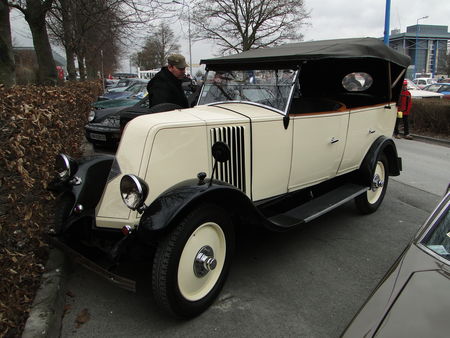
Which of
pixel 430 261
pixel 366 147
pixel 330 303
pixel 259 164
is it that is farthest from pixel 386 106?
pixel 430 261

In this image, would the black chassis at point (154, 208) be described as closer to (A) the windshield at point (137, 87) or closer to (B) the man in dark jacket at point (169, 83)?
(B) the man in dark jacket at point (169, 83)

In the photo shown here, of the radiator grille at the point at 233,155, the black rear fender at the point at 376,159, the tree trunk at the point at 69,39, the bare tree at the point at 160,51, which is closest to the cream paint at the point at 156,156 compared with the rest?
the radiator grille at the point at 233,155

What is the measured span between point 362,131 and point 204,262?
3.02 metres

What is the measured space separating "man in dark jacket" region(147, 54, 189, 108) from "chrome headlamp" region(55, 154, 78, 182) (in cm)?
208

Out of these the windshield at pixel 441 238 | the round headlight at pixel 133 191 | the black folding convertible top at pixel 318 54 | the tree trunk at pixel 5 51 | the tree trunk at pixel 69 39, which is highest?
the tree trunk at pixel 69 39

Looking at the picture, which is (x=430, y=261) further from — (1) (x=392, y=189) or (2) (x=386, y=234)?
(1) (x=392, y=189)

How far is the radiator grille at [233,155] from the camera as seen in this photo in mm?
3230

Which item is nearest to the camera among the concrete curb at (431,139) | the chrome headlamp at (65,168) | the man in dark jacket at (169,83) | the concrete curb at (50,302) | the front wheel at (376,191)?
the concrete curb at (50,302)

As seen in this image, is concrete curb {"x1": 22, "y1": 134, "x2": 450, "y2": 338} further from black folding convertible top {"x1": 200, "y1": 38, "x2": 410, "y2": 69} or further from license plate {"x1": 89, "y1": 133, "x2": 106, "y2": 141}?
license plate {"x1": 89, "y1": 133, "x2": 106, "y2": 141}

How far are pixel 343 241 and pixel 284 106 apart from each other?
1775mm

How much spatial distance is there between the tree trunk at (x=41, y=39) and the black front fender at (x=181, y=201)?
1003cm

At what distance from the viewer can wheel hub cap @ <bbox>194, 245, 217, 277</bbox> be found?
2.79 m

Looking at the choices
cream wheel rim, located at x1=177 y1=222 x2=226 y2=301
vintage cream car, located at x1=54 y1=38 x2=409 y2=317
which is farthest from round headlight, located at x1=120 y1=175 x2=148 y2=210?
cream wheel rim, located at x1=177 y1=222 x2=226 y2=301

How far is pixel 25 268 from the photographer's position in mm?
2756
